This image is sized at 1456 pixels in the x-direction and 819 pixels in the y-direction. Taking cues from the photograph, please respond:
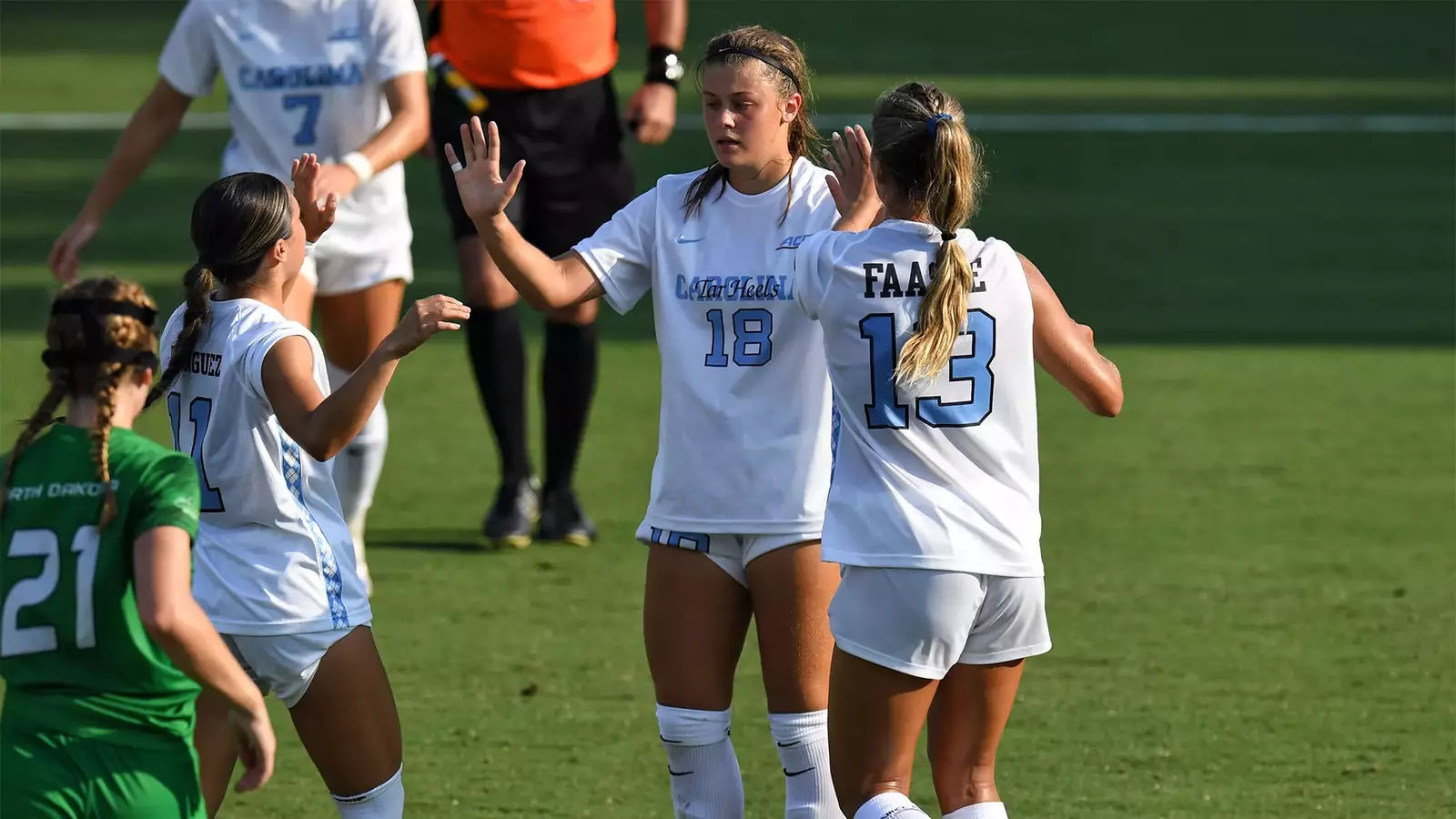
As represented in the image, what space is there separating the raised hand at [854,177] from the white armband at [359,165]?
2.27 m

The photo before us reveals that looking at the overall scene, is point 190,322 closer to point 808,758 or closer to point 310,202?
point 310,202

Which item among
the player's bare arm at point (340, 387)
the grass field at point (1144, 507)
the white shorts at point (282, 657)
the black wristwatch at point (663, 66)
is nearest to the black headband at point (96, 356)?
the player's bare arm at point (340, 387)

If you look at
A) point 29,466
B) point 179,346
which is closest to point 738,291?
point 179,346

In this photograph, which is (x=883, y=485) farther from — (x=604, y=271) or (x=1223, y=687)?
(x=1223, y=687)

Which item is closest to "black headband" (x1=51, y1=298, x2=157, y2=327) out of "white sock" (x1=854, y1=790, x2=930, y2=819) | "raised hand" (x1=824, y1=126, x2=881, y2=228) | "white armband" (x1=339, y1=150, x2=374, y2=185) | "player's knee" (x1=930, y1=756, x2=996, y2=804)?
"raised hand" (x1=824, y1=126, x2=881, y2=228)

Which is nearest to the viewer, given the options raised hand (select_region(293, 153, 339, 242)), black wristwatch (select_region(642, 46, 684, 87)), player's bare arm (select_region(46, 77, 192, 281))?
raised hand (select_region(293, 153, 339, 242))

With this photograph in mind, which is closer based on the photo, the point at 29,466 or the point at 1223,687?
the point at 29,466

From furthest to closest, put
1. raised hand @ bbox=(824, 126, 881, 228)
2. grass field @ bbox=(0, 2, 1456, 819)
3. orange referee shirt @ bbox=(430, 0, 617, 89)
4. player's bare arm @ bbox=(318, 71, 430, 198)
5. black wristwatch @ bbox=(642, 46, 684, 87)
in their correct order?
orange referee shirt @ bbox=(430, 0, 617, 89) → black wristwatch @ bbox=(642, 46, 684, 87) → player's bare arm @ bbox=(318, 71, 430, 198) → grass field @ bbox=(0, 2, 1456, 819) → raised hand @ bbox=(824, 126, 881, 228)

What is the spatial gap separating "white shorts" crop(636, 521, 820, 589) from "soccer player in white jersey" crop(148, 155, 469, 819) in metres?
0.62

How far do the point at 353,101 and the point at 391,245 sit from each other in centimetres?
46

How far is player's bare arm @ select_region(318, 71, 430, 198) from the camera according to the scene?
5.85 meters

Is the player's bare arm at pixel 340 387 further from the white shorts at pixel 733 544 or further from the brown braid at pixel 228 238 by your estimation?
the white shorts at pixel 733 544

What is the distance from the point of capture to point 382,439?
6680 millimetres

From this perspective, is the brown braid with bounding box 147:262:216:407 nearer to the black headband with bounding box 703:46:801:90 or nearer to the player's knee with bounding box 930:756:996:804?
the black headband with bounding box 703:46:801:90
